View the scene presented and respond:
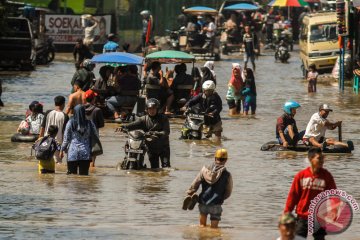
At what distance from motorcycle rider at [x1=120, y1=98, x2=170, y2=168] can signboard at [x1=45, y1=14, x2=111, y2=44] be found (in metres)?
33.5

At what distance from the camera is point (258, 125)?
32.0 metres

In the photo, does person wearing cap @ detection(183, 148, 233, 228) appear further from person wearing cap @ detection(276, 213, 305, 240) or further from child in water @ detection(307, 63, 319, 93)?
child in water @ detection(307, 63, 319, 93)

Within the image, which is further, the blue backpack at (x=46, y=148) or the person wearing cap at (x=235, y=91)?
the person wearing cap at (x=235, y=91)

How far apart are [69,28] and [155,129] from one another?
3421 centimetres

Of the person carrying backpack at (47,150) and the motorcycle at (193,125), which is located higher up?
the person carrying backpack at (47,150)

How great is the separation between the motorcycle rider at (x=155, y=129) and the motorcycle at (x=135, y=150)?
0.48 ft

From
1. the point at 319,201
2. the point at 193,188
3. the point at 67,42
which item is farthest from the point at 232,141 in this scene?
the point at 67,42

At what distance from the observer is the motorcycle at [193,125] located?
92.9 ft

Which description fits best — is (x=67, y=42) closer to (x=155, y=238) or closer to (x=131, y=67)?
(x=131, y=67)

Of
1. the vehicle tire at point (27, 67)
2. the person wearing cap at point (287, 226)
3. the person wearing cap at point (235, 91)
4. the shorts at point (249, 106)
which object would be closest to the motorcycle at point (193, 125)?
the person wearing cap at point (235, 91)

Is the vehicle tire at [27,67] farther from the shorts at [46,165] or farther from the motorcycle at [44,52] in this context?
the shorts at [46,165]

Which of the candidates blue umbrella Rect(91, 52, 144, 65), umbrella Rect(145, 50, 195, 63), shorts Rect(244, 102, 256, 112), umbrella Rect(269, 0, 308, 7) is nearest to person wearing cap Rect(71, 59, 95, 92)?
blue umbrella Rect(91, 52, 144, 65)

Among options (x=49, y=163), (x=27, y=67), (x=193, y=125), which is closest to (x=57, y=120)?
(x=49, y=163)

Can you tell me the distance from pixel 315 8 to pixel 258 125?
45018 millimetres
